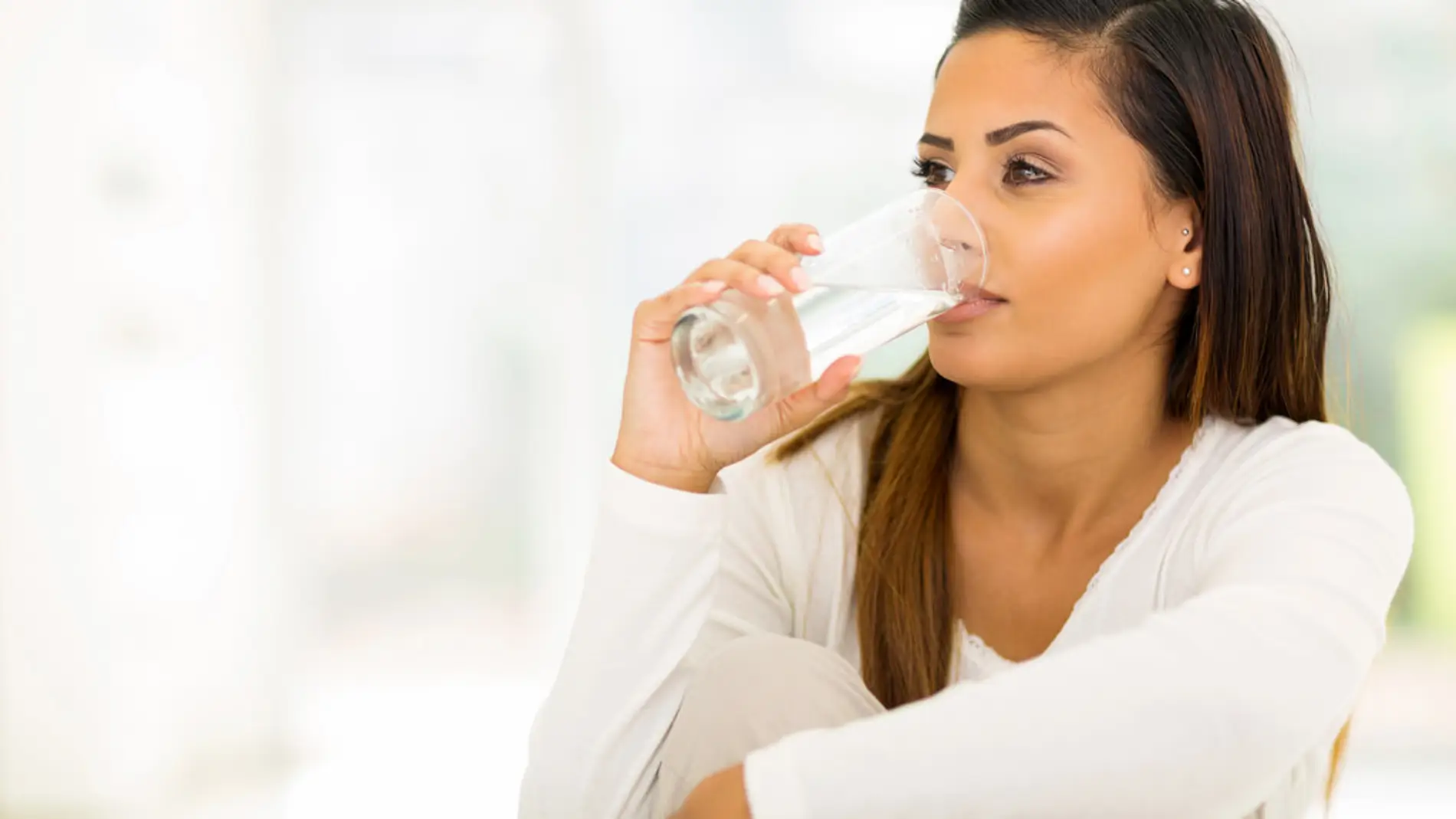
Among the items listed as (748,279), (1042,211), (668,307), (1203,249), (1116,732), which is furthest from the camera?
(1203,249)

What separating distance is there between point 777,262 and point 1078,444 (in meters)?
0.55

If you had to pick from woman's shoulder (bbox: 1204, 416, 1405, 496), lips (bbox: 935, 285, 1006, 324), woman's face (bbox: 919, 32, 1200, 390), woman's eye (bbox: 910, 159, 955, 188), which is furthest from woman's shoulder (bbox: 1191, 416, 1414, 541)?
woman's eye (bbox: 910, 159, 955, 188)

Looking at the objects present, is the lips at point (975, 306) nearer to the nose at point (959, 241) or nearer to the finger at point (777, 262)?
the nose at point (959, 241)

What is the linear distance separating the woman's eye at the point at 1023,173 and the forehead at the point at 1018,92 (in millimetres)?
39

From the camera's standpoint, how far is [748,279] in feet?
3.48

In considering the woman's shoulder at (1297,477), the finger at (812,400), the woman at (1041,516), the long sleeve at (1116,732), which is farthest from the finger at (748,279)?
the woman's shoulder at (1297,477)

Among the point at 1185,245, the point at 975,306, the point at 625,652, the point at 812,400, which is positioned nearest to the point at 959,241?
the point at 975,306

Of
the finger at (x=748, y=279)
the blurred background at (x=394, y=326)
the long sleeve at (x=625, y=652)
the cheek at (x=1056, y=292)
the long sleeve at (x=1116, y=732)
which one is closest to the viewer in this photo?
the long sleeve at (x=1116, y=732)

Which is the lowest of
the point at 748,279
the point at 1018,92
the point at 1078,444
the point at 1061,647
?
the point at 1061,647

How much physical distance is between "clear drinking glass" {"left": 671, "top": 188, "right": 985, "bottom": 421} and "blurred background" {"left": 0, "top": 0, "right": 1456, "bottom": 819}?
2.06 metres

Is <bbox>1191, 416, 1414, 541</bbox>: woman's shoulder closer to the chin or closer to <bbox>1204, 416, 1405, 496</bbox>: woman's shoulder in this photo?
<bbox>1204, 416, 1405, 496</bbox>: woman's shoulder

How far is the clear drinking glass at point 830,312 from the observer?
1090mm

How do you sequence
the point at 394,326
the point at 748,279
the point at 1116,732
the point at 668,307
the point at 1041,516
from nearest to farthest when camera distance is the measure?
the point at 1116,732
the point at 748,279
the point at 668,307
the point at 1041,516
the point at 394,326

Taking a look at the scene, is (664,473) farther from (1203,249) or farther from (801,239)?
(1203,249)
